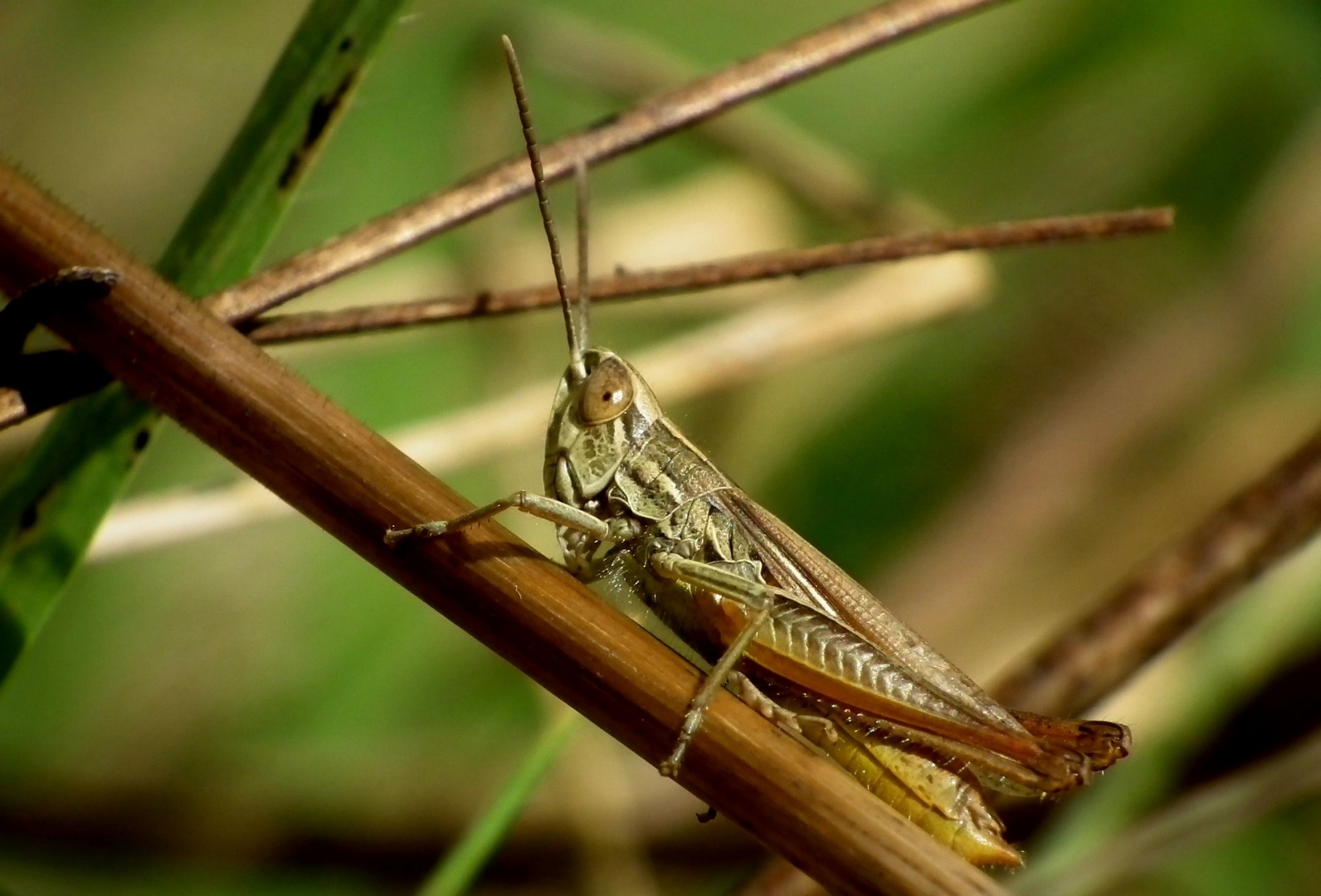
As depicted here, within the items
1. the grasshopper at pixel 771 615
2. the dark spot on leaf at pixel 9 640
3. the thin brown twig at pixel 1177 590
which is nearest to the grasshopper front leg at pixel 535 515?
the grasshopper at pixel 771 615

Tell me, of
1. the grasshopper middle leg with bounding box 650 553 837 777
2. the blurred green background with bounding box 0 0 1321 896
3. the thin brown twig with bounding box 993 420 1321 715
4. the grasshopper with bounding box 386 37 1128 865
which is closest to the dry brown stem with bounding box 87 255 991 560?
the blurred green background with bounding box 0 0 1321 896

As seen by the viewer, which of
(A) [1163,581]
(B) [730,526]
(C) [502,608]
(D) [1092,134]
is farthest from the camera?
(D) [1092,134]

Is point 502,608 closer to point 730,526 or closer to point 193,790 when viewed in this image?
point 730,526

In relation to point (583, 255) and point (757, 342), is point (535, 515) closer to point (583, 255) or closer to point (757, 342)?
point (583, 255)

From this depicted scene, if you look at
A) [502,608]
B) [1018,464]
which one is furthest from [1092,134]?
[502,608]

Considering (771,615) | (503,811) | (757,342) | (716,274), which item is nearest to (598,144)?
(716,274)

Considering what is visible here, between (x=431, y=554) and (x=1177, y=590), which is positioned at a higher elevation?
(x=1177, y=590)

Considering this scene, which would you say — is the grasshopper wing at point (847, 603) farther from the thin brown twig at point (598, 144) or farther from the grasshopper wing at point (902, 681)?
the thin brown twig at point (598, 144)

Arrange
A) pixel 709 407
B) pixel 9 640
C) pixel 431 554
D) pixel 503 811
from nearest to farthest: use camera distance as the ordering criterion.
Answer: pixel 431 554, pixel 9 640, pixel 503 811, pixel 709 407
